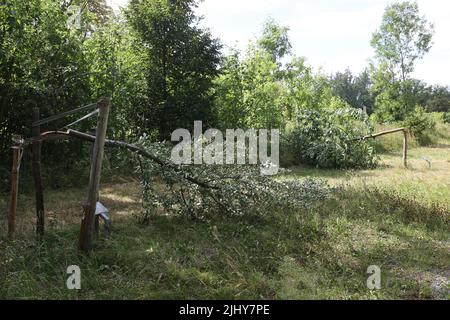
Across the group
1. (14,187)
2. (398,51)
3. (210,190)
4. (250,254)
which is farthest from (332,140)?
(398,51)

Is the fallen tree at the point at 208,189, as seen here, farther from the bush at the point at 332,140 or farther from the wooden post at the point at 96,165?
the bush at the point at 332,140

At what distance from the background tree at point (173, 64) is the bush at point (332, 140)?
10.2 ft

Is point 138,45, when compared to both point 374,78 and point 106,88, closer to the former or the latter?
point 106,88

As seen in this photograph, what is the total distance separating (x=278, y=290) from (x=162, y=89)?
8.34m

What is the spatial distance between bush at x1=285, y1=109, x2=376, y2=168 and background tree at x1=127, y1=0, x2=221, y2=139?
3.11 meters

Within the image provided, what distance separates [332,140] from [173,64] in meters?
5.05

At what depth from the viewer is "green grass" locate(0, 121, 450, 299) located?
13.5 feet

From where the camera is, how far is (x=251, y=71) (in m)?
13.7

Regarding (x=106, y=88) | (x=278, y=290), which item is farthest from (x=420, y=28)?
(x=278, y=290)

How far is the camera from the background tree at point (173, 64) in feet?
36.9

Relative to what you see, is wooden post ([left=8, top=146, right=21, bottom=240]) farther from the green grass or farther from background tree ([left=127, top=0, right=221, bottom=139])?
background tree ([left=127, top=0, right=221, bottom=139])

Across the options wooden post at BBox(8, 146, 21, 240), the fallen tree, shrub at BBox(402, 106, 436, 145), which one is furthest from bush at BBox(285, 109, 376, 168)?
wooden post at BBox(8, 146, 21, 240)

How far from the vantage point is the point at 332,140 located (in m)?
12.5
